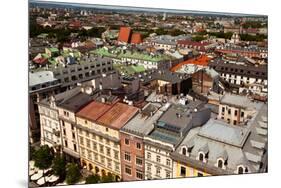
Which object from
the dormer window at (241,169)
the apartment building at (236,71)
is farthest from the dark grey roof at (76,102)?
the apartment building at (236,71)

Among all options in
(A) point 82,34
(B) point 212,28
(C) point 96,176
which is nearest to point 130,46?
(A) point 82,34

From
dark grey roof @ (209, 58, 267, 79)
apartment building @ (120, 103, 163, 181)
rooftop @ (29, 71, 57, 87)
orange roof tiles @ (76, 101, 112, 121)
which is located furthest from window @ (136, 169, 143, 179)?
dark grey roof @ (209, 58, 267, 79)

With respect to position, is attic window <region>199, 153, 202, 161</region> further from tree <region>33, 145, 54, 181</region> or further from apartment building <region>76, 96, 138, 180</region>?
tree <region>33, 145, 54, 181</region>

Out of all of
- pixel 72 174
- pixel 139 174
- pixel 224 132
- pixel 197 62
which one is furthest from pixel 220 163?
pixel 197 62

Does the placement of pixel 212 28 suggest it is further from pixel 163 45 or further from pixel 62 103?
pixel 62 103

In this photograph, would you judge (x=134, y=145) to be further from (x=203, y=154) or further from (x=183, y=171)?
(x=203, y=154)

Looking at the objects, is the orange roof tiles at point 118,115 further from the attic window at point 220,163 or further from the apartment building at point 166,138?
the attic window at point 220,163
